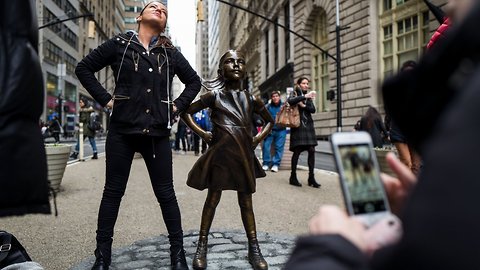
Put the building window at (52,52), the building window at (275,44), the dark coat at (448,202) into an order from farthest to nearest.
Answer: the building window at (52,52) → the building window at (275,44) → the dark coat at (448,202)

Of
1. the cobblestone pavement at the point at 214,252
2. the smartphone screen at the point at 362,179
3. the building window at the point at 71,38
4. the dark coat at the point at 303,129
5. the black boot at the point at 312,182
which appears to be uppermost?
the building window at the point at 71,38

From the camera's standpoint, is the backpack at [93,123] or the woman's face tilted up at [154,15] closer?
the woman's face tilted up at [154,15]

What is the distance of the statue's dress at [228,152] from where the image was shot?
11.1 ft

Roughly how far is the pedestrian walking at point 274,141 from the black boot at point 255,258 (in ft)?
20.8

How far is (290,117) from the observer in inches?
308

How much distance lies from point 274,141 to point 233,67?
6684mm

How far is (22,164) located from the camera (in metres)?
1.20

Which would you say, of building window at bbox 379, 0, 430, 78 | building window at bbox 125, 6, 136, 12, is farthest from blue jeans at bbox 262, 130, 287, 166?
building window at bbox 125, 6, 136, 12

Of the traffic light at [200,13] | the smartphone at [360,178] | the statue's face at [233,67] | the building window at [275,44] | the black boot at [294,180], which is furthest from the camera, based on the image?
the building window at [275,44]

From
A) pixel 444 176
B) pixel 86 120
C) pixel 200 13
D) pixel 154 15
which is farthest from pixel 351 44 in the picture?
pixel 444 176

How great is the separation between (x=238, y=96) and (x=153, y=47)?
850 mm

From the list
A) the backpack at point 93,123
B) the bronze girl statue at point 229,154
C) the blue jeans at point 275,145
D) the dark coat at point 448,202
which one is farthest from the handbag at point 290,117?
the backpack at point 93,123

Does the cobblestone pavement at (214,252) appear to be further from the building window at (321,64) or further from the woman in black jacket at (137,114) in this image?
the building window at (321,64)

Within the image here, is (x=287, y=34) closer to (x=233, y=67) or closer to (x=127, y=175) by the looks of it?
(x=233, y=67)
